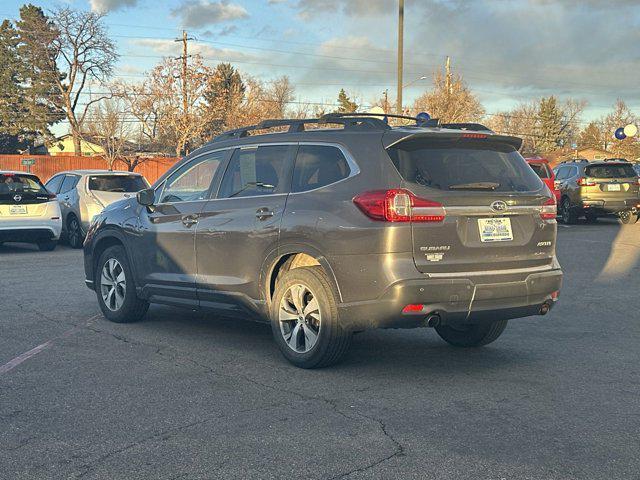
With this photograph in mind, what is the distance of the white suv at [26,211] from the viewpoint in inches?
549

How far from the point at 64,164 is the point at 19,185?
35233 mm

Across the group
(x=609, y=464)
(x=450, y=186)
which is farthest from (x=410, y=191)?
(x=609, y=464)

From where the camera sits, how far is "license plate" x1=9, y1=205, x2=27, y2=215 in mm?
13984

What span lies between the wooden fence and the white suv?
3096cm

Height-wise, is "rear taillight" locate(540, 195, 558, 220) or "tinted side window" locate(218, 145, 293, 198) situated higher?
"tinted side window" locate(218, 145, 293, 198)

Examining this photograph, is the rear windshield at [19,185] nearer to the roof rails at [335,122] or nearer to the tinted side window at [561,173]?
the roof rails at [335,122]

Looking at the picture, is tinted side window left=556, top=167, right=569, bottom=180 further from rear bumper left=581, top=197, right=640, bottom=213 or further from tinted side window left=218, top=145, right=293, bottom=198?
tinted side window left=218, top=145, right=293, bottom=198

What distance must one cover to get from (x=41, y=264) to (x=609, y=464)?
1079 centimetres

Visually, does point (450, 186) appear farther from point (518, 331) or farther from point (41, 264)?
point (41, 264)

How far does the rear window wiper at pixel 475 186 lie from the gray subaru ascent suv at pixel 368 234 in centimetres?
1

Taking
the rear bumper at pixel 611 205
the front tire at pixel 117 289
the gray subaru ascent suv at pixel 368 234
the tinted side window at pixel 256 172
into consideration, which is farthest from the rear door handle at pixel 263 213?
the rear bumper at pixel 611 205

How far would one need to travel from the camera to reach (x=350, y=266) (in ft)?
17.4

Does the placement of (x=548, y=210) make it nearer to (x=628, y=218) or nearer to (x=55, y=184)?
(x=55, y=184)

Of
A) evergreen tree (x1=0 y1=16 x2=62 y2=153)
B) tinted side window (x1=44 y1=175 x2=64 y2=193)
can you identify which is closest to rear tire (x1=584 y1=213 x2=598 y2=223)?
tinted side window (x1=44 y1=175 x2=64 y2=193)
